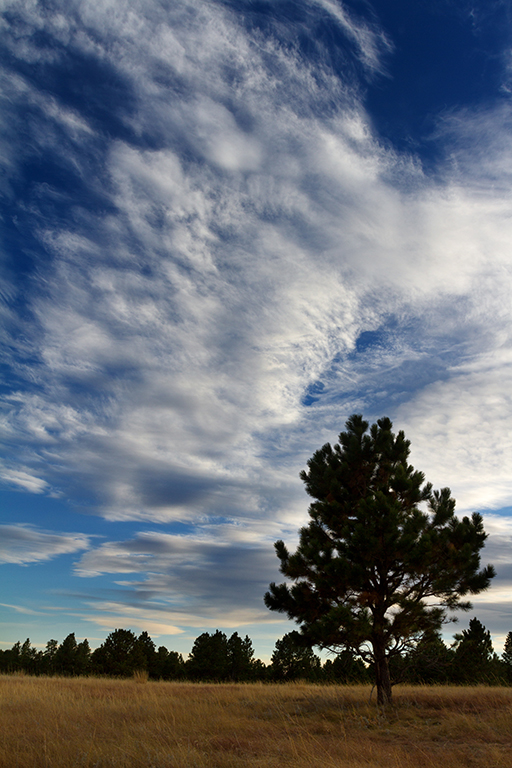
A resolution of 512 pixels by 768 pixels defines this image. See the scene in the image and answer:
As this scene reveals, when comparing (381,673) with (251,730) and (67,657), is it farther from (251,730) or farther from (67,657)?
(67,657)

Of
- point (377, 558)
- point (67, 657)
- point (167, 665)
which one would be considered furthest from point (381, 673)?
point (167, 665)

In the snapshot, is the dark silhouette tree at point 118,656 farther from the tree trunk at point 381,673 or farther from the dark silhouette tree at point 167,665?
the tree trunk at point 381,673

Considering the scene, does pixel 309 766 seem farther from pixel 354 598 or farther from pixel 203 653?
pixel 203 653

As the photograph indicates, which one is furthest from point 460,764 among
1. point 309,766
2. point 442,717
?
point 442,717

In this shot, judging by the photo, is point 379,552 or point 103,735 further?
point 379,552

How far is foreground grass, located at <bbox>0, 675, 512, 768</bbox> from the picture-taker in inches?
272

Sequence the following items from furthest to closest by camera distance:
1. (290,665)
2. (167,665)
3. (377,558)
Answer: (167,665), (290,665), (377,558)

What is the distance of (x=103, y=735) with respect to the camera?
8852mm

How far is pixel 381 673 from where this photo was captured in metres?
12.7

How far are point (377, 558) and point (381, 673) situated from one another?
333 cm

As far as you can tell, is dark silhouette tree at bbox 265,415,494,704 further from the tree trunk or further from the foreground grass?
the foreground grass

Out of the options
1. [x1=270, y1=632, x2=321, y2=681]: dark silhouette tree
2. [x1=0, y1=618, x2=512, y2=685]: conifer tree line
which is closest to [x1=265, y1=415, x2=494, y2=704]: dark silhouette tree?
[x1=0, y1=618, x2=512, y2=685]: conifer tree line

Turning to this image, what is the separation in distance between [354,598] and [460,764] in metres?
5.68

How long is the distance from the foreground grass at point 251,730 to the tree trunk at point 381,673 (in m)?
0.36
